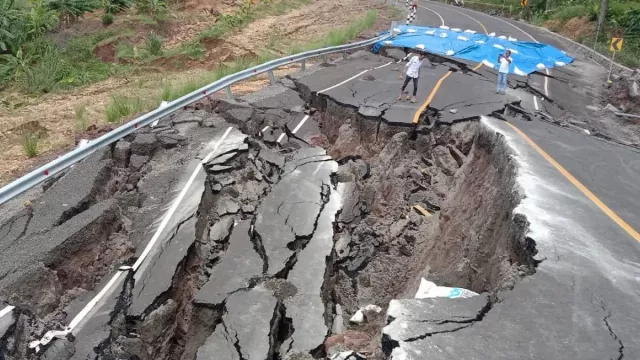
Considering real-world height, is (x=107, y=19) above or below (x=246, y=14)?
below

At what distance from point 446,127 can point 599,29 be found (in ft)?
69.8

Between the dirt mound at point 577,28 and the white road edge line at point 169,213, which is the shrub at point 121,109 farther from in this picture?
the dirt mound at point 577,28

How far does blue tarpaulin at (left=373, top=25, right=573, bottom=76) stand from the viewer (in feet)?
61.5

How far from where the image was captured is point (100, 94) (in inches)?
608

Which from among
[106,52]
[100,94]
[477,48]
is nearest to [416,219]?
[100,94]

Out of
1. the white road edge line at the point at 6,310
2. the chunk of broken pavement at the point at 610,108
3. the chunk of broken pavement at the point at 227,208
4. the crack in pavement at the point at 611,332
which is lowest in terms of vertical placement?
the chunk of broken pavement at the point at 610,108

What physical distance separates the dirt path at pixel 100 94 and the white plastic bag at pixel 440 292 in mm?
7355

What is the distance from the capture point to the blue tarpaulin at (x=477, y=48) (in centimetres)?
1875

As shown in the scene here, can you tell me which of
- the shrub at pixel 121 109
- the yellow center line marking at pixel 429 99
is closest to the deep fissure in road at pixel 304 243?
the yellow center line marking at pixel 429 99

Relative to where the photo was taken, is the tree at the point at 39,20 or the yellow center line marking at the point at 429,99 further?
the tree at the point at 39,20

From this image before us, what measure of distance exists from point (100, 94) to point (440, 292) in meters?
13.5

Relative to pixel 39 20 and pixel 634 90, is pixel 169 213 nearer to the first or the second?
pixel 634 90

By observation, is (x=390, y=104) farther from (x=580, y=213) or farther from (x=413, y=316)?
(x=413, y=316)

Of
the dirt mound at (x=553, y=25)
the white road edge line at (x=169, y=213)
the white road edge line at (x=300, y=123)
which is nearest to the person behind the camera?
the white road edge line at (x=169, y=213)
